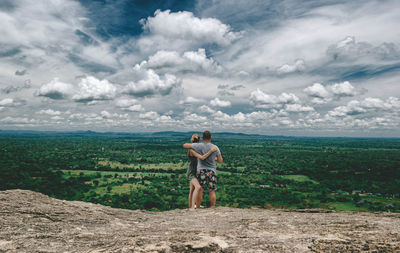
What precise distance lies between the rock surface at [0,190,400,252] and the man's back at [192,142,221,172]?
255 cm

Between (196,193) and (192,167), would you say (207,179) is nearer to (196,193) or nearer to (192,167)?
(196,193)

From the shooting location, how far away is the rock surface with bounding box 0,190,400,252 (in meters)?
3.71

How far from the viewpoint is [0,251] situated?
136 inches

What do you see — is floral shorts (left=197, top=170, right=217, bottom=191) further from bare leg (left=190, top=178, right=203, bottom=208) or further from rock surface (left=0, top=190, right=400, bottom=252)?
rock surface (left=0, top=190, right=400, bottom=252)

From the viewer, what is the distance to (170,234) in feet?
14.9

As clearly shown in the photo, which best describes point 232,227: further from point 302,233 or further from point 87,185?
point 87,185

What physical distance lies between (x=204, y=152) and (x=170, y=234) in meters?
4.33

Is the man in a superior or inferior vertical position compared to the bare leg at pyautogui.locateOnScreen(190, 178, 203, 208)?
superior

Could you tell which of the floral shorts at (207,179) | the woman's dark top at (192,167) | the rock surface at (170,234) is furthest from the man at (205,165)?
the rock surface at (170,234)

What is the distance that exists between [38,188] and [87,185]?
13.8 m

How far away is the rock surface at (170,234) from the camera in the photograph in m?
3.71

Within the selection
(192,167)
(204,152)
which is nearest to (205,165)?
(204,152)

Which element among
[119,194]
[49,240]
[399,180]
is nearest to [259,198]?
[119,194]

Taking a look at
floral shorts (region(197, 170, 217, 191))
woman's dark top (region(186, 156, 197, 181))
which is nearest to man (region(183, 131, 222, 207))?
floral shorts (region(197, 170, 217, 191))
